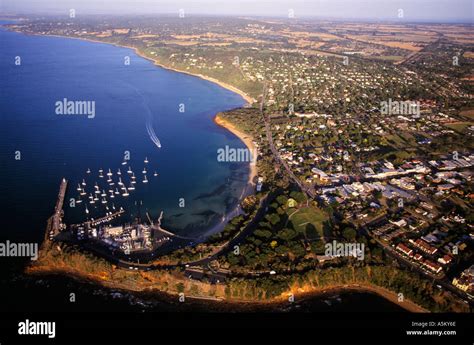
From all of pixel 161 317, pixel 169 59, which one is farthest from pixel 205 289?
pixel 169 59
